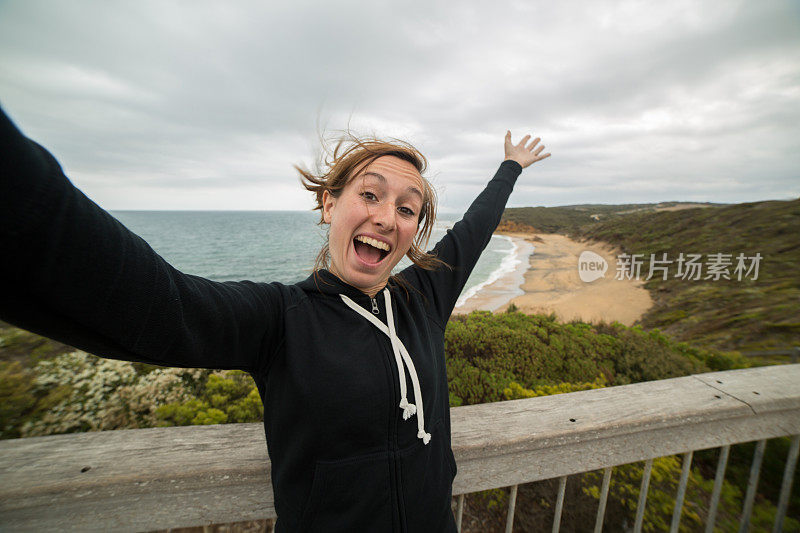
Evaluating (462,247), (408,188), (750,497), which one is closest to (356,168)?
(408,188)

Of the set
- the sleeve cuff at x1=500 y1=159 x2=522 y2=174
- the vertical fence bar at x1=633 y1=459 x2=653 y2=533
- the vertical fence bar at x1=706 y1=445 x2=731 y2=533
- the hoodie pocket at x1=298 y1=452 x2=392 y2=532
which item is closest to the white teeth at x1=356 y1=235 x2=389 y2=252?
the hoodie pocket at x1=298 y1=452 x2=392 y2=532

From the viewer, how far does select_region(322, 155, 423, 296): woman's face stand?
1.27 m

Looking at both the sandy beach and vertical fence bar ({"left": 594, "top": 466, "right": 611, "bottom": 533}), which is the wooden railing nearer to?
vertical fence bar ({"left": 594, "top": 466, "right": 611, "bottom": 533})

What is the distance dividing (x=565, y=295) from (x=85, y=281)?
19732 mm

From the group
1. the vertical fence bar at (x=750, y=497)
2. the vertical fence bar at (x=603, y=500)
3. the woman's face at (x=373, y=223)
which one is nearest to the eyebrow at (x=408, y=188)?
the woman's face at (x=373, y=223)

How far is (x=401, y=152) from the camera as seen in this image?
145cm

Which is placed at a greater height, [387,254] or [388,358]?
[387,254]

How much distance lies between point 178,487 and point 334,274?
0.89m

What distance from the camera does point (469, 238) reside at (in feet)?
6.22

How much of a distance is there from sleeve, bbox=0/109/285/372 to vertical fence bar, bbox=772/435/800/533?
299 centimetres

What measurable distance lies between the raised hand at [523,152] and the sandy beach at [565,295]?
8867 mm

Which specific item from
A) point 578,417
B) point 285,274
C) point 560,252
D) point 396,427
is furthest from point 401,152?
point 560,252

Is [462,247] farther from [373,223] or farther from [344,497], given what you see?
[344,497]

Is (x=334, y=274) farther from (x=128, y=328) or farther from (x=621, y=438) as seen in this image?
(x=621, y=438)
